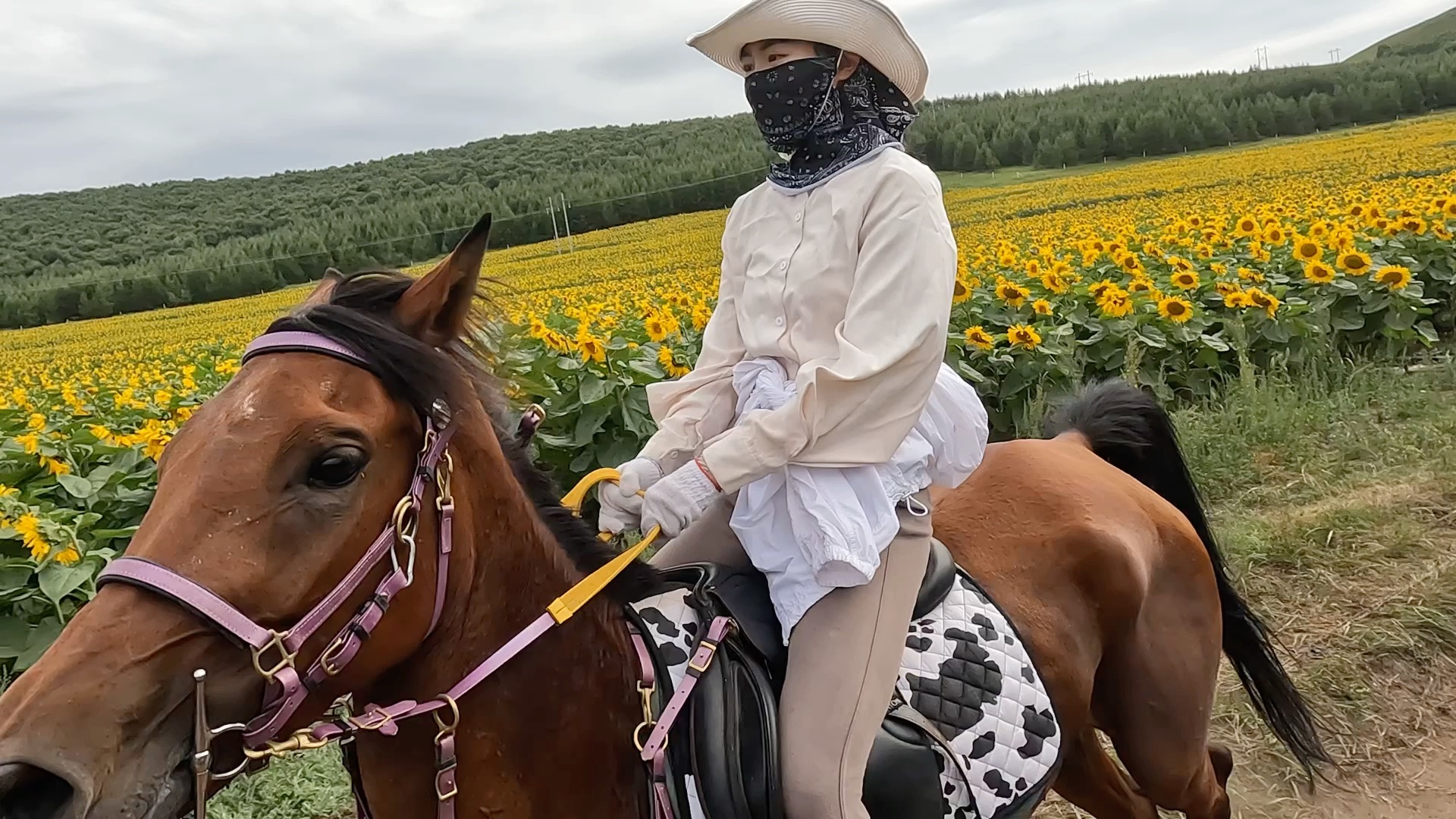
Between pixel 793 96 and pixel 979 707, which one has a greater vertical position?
pixel 793 96

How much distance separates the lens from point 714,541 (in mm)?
2385

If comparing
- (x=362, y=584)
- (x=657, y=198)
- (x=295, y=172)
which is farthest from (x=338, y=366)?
(x=295, y=172)

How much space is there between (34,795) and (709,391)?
155 centimetres

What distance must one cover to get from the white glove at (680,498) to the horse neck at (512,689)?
0.71 ft

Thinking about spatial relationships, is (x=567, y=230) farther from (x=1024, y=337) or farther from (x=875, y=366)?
(x=875, y=366)

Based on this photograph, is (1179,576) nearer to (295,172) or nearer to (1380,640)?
(1380,640)

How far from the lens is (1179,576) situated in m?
3.05

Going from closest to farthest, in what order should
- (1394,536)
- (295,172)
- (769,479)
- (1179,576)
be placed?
(769,479), (1179,576), (1394,536), (295,172)

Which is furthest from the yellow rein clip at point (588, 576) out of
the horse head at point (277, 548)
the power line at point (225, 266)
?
the power line at point (225, 266)

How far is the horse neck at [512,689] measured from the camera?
5.56 feet

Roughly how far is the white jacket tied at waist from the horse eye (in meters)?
0.87

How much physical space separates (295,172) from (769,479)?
69.4 meters

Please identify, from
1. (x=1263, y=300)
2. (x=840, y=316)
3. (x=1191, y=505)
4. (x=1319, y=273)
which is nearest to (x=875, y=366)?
(x=840, y=316)

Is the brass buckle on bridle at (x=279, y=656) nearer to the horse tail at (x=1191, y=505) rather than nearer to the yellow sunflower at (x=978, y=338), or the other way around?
the horse tail at (x=1191, y=505)
